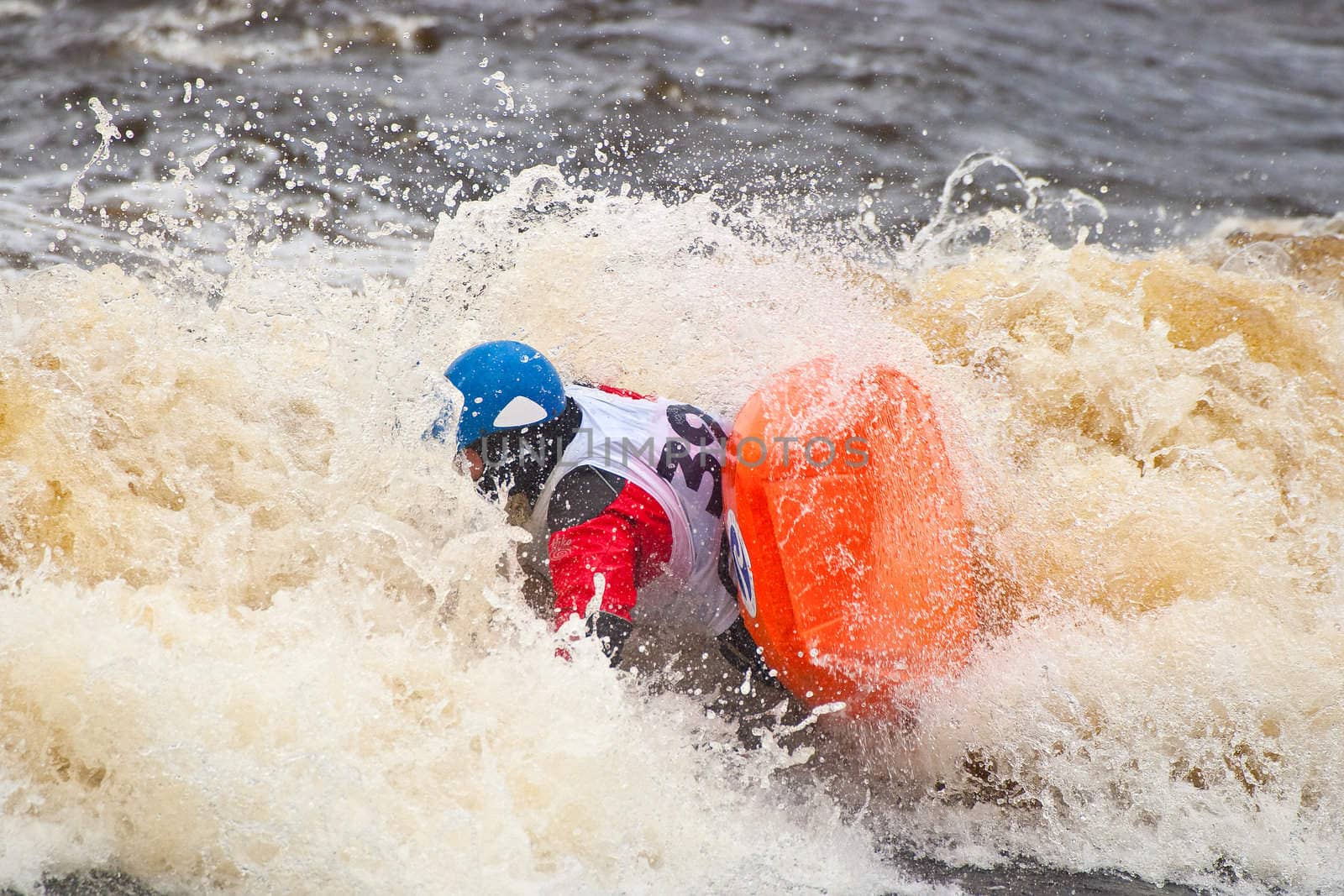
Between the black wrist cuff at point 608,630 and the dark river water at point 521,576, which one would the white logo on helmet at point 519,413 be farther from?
the black wrist cuff at point 608,630

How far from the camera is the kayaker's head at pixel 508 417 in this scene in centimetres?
298

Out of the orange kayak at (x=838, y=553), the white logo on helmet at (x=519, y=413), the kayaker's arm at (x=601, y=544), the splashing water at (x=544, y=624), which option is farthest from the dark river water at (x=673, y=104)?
the orange kayak at (x=838, y=553)

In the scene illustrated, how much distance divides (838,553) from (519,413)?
3.32 feet

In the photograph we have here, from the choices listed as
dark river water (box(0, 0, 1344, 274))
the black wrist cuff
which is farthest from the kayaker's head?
dark river water (box(0, 0, 1344, 274))

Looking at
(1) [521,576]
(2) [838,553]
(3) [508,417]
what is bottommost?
(1) [521,576]

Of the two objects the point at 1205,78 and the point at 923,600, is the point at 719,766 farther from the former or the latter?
the point at 1205,78

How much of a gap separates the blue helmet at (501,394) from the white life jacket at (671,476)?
144 millimetres

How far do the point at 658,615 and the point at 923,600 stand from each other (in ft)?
2.79

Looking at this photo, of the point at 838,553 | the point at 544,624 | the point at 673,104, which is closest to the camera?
the point at 544,624

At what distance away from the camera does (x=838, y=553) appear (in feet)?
10.1

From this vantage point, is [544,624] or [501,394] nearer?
[544,624]

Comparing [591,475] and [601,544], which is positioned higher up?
[591,475]

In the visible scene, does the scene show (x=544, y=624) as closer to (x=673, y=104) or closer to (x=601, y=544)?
(x=601, y=544)

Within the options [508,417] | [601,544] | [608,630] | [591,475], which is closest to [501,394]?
[508,417]
